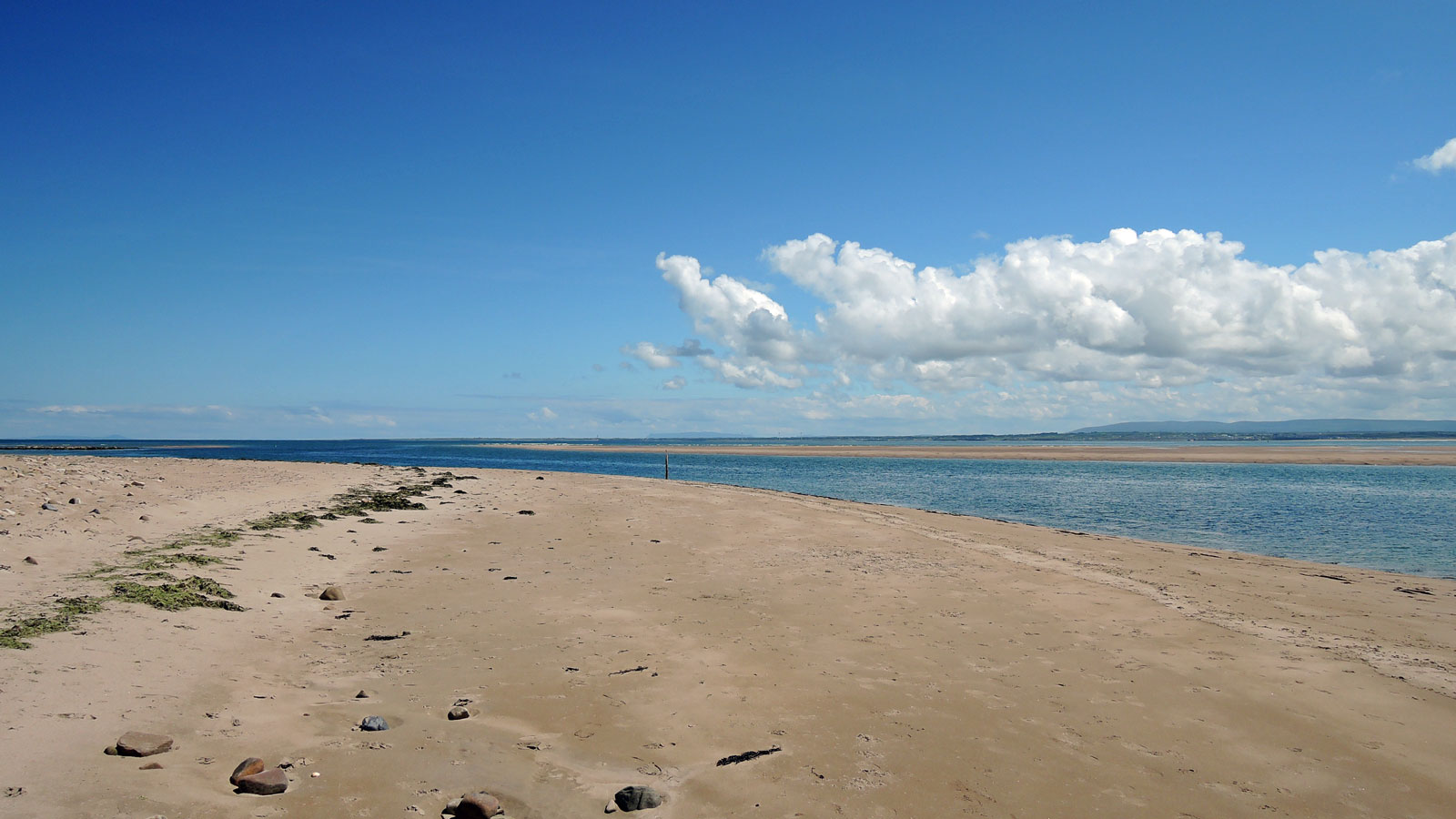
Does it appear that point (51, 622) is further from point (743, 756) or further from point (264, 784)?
point (743, 756)

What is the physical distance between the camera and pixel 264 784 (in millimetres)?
5367

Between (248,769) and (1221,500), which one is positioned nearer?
(248,769)

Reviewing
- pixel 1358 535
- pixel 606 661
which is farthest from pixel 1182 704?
pixel 1358 535

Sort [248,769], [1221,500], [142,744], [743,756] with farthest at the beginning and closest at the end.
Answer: [1221,500] < [743,756] < [142,744] < [248,769]

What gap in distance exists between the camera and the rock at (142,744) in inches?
222

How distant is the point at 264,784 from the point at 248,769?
0.36m

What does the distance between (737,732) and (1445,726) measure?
777 centimetres

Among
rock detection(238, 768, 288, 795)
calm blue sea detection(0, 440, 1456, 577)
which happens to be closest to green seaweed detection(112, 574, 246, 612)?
rock detection(238, 768, 288, 795)

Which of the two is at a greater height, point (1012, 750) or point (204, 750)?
point (204, 750)

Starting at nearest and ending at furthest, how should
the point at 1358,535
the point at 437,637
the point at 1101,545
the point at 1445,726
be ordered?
the point at 1445,726 < the point at 437,637 < the point at 1101,545 < the point at 1358,535

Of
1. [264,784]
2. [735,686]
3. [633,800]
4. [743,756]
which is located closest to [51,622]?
[264,784]

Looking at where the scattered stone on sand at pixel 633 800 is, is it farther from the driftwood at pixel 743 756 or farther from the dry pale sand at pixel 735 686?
the driftwood at pixel 743 756

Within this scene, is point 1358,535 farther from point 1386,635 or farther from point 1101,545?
point 1386,635

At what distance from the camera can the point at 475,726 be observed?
23.1 feet
